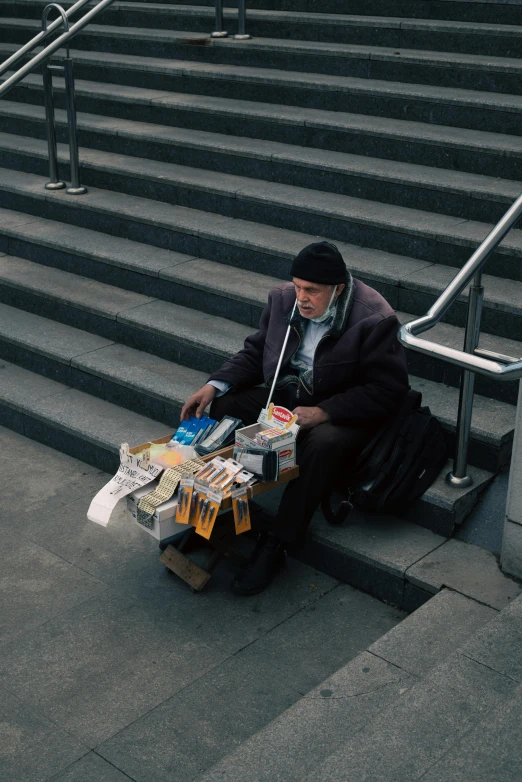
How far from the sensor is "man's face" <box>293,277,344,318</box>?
4270 mm

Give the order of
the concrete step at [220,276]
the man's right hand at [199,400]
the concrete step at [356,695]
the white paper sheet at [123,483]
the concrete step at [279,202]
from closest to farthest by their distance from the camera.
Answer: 1. the concrete step at [356,695]
2. the white paper sheet at [123,483]
3. the man's right hand at [199,400]
4. the concrete step at [220,276]
5. the concrete step at [279,202]

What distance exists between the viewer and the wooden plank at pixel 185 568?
4.32 meters

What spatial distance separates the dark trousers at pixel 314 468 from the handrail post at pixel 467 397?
0.38 metres

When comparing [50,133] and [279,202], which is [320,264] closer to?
[279,202]

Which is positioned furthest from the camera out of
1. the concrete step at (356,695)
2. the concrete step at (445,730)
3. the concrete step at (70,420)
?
the concrete step at (70,420)

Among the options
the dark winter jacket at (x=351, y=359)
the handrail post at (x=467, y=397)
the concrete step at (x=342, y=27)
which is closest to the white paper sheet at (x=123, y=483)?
the dark winter jacket at (x=351, y=359)

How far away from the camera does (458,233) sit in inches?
213

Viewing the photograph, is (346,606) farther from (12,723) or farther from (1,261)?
(1,261)

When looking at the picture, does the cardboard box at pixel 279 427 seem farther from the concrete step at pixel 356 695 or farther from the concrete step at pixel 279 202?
the concrete step at pixel 279 202

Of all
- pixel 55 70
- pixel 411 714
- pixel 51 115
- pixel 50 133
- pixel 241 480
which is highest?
pixel 55 70

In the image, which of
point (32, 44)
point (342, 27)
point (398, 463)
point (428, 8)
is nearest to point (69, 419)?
point (398, 463)

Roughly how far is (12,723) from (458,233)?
334cm

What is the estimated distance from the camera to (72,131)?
22.6ft

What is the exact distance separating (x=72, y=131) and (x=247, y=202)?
58.6 inches
